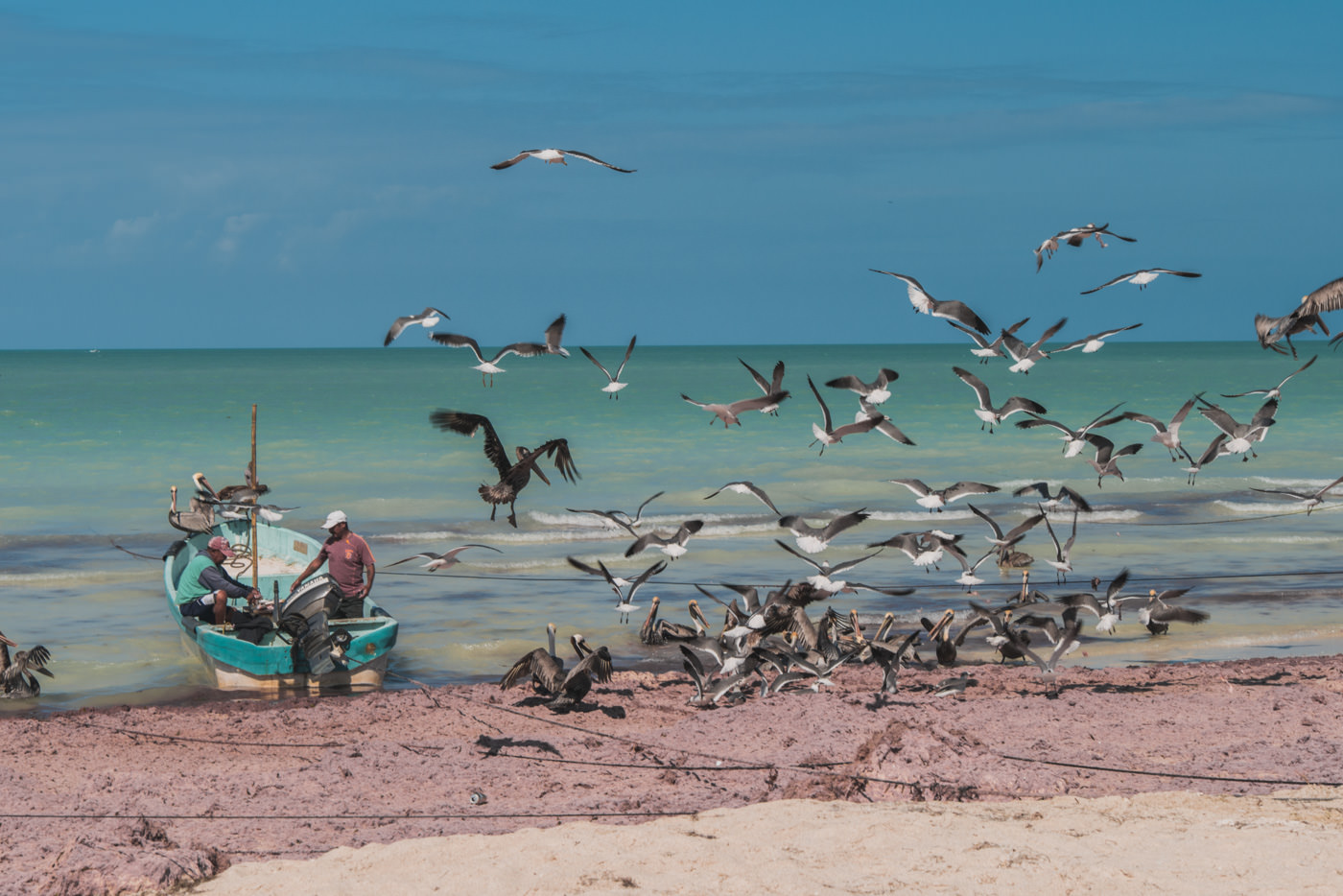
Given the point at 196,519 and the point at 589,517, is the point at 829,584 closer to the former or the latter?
the point at 196,519

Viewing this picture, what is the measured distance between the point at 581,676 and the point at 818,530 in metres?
→ 3.04

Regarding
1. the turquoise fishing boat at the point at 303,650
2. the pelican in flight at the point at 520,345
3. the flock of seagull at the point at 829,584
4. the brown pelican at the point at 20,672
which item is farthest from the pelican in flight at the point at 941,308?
the brown pelican at the point at 20,672

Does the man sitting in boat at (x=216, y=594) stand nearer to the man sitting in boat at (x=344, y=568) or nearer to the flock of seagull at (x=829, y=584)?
the man sitting in boat at (x=344, y=568)

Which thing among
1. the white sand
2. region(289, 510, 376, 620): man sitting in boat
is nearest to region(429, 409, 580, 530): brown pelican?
region(289, 510, 376, 620): man sitting in boat

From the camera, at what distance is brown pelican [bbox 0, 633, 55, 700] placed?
1442 cm

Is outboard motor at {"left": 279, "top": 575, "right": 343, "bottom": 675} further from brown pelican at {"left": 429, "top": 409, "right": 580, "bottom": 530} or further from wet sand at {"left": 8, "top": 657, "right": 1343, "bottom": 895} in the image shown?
brown pelican at {"left": 429, "top": 409, "right": 580, "bottom": 530}

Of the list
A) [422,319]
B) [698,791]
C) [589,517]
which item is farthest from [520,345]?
[589,517]

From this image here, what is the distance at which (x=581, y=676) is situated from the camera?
42.2ft

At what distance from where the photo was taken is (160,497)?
3603 cm

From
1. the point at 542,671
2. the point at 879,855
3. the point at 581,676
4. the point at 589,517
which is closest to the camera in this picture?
the point at 879,855

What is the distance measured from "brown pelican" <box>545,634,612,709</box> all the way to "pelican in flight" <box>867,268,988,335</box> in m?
4.86

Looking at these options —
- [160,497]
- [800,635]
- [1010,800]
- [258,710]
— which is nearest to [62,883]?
[258,710]

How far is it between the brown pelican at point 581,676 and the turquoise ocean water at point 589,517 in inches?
101

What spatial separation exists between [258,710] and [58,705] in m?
2.67
